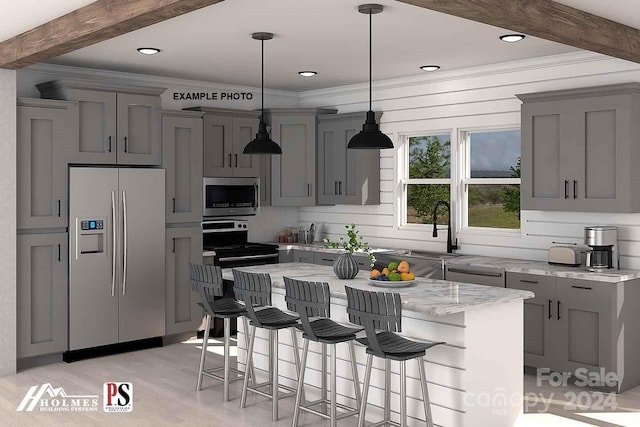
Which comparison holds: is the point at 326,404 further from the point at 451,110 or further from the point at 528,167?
the point at 451,110

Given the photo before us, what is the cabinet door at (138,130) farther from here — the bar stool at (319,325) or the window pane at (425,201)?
Result: the bar stool at (319,325)

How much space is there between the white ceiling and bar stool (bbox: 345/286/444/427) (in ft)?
5.99

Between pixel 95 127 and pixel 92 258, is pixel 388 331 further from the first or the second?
pixel 95 127

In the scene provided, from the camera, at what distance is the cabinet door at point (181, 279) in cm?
668

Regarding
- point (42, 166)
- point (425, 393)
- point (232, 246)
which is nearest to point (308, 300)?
point (425, 393)

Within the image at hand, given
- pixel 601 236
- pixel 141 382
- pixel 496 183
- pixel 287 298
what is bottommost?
pixel 141 382

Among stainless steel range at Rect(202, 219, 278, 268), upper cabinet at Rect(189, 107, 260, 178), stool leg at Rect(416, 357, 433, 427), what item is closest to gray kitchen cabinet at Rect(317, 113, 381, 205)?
upper cabinet at Rect(189, 107, 260, 178)

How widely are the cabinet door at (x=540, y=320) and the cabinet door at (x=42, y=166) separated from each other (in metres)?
3.82

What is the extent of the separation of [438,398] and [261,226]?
424 centimetres

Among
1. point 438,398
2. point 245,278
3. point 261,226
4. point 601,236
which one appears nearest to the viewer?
point 438,398

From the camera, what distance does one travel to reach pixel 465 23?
4805 millimetres

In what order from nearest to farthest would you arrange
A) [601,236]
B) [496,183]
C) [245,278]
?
1. [245,278]
2. [601,236]
3. [496,183]

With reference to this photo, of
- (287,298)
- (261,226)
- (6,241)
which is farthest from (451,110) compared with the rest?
(6,241)

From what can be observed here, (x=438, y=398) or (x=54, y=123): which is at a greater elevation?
(x=54, y=123)
